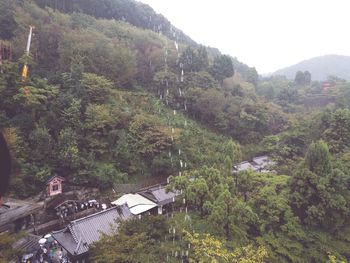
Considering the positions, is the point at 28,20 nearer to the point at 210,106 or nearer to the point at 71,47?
the point at 71,47

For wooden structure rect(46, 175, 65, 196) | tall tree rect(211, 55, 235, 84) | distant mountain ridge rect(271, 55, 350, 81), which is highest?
distant mountain ridge rect(271, 55, 350, 81)

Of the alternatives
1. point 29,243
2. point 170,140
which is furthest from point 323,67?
point 29,243

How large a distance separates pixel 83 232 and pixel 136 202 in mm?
5791

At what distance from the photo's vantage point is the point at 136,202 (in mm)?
19422

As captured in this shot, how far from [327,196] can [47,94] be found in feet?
69.7

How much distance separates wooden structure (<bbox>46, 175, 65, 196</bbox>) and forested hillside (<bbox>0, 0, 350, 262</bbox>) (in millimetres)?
571

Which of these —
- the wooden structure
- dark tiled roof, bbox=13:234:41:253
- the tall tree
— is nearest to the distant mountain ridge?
the tall tree

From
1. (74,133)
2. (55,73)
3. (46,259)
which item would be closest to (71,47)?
(55,73)

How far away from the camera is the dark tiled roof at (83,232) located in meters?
13.4

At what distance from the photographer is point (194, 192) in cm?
1355

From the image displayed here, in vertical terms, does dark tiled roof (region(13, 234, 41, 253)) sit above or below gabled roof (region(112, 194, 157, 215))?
above

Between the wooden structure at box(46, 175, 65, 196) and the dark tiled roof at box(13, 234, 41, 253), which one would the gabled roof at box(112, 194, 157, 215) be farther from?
the dark tiled roof at box(13, 234, 41, 253)

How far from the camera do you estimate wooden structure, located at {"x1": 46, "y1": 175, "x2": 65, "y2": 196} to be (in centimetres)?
1864

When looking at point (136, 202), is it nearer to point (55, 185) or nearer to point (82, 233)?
point (55, 185)
